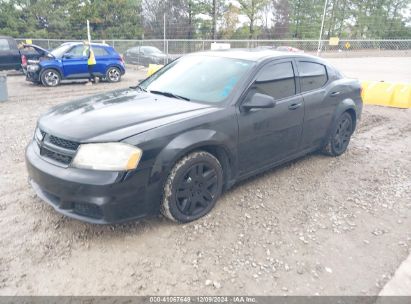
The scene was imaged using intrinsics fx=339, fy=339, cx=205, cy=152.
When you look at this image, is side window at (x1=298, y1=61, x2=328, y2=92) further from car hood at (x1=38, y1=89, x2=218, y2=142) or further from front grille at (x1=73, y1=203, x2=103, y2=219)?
front grille at (x1=73, y1=203, x2=103, y2=219)

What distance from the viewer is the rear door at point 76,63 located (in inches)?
464

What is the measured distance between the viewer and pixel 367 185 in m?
Result: 4.33

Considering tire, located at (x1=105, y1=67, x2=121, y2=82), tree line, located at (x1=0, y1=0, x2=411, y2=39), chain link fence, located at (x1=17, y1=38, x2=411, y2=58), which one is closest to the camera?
tire, located at (x1=105, y1=67, x2=121, y2=82)

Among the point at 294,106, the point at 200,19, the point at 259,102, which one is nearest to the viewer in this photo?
the point at 259,102

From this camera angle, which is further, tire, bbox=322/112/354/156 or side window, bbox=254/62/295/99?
tire, bbox=322/112/354/156

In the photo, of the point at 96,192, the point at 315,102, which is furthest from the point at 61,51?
the point at 96,192

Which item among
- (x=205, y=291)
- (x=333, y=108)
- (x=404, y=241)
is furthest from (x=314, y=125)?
(x=205, y=291)

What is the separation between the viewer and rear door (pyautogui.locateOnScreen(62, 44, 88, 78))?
11.8 metres

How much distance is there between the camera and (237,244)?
9.94 ft

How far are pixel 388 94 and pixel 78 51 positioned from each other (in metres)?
9.98

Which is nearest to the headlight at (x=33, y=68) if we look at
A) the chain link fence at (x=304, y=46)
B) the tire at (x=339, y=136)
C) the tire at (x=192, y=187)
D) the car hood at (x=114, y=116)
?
the chain link fence at (x=304, y=46)

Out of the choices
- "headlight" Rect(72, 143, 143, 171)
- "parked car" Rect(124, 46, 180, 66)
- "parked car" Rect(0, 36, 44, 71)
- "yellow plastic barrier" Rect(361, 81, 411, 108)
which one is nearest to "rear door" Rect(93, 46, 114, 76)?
"parked car" Rect(0, 36, 44, 71)

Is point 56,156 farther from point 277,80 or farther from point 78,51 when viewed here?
point 78,51

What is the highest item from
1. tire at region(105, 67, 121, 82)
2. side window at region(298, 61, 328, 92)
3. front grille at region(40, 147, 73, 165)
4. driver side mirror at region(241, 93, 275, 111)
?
side window at region(298, 61, 328, 92)
